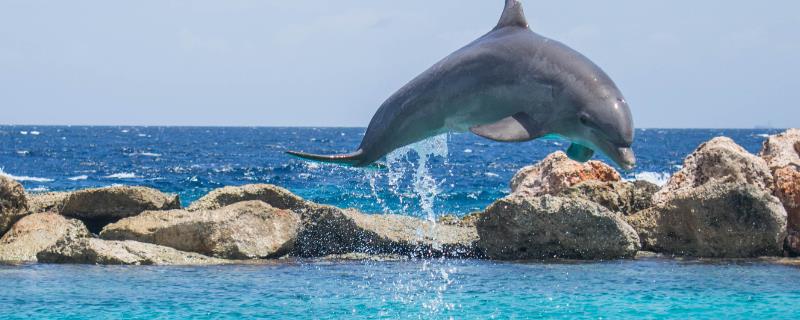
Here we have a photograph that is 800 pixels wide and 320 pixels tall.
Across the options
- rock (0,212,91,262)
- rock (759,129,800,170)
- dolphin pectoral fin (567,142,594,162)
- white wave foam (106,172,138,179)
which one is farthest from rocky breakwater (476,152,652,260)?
white wave foam (106,172,138,179)

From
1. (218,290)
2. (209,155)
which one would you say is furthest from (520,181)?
(209,155)

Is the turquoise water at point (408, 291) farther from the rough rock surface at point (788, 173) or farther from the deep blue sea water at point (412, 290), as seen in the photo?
the rough rock surface at point (788, 173)

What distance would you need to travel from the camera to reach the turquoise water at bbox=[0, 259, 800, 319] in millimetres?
10031

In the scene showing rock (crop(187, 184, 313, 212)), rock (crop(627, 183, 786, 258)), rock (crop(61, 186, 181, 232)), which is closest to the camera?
rock (crop(627, 183, 786, 258))

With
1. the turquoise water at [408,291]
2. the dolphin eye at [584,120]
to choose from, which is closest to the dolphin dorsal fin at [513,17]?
the dolphin eye at [584,120]

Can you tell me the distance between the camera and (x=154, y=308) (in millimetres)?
9961

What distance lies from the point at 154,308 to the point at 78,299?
93 centimetres

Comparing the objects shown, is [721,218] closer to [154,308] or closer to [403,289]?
[403,289]

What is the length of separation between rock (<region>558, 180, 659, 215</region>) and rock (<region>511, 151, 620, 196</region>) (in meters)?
0.67

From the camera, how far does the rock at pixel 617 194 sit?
14102mm

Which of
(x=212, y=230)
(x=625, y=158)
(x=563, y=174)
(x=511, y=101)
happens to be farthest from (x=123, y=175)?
(x=625, y=158)

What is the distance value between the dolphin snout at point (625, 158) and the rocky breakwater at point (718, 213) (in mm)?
8515

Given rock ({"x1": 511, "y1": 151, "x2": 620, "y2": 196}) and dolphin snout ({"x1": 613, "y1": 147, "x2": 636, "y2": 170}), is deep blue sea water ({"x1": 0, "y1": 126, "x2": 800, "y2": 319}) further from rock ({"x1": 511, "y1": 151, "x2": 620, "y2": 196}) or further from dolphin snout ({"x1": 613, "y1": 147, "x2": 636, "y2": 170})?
dolphin snout ({"x1": 613, "y1": 147, "x2": 636, "y2": 170})

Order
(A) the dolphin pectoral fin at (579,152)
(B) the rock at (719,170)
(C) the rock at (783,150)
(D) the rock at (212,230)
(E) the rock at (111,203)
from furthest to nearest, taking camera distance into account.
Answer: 1. (C) the rock at (783,150)
2. (B) the rock at (719,170)
3. (E) the rock at (111,203)
4. (D) the rock at (212,230)
5. (A) the dolphin pectoral fin at (579,152)
